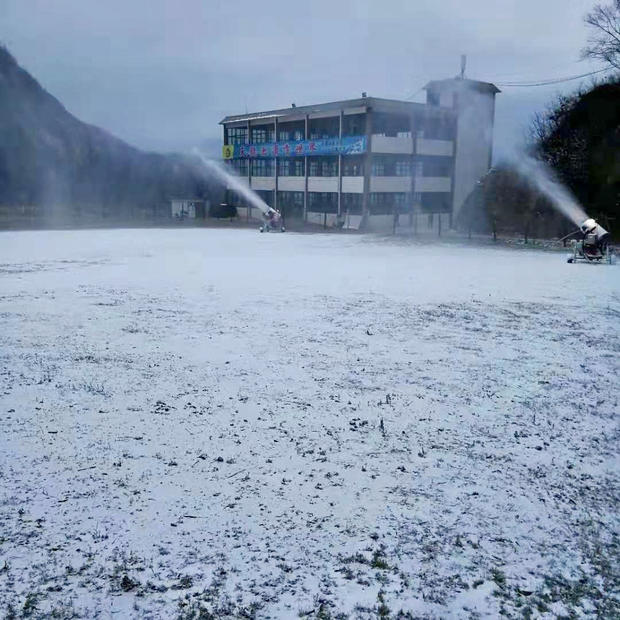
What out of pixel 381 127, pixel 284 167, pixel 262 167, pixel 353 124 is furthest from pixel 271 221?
pixel 262 167

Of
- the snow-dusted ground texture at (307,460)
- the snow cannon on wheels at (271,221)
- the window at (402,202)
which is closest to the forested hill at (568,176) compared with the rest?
the window at (402,202)

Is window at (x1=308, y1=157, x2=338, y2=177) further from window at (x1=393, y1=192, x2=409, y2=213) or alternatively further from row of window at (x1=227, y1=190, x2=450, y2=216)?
window at (x1=393, y1=192, x2=409, y2=213)

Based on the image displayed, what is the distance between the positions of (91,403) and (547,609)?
7.23 m

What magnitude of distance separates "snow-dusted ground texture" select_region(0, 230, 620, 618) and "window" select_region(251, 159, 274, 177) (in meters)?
42.6

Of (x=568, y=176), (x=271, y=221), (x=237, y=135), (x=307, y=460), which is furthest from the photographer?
(x=237, y=135)

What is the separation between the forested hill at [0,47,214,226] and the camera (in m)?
70.0

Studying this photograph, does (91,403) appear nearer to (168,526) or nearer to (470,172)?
(168,526)

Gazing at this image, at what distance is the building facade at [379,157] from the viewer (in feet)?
164

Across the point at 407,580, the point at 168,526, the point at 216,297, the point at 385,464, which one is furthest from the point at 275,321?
the point at 407,580

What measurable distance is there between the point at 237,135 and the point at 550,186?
104ft

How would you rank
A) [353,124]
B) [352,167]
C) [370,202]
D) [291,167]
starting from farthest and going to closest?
[291,167] < [353,124] < [352,167] < [370,202]

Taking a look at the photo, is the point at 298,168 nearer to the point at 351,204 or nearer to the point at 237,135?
the point at 351,204

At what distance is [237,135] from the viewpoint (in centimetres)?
6306

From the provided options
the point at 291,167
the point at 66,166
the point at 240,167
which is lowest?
the point at 291,167
